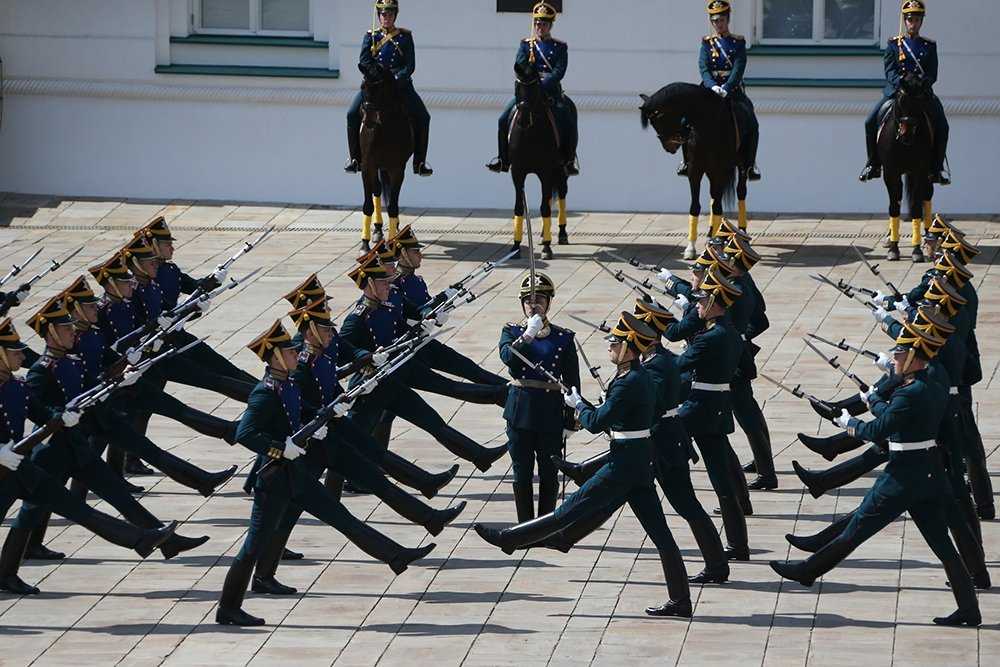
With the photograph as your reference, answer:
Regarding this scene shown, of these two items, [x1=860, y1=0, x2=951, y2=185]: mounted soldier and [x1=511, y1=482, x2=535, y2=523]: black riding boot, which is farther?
[x1=860, y1=0, x2=951, y2=185]: mounted soldier

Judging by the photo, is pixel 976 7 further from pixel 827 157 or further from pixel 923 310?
pixel 923 310

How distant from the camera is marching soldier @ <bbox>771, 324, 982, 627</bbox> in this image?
10.8m

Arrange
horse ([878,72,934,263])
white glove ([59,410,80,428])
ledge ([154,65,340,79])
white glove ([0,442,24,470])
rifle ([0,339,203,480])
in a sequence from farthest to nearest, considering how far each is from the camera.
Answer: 1. ledge ([154,65,340,79])
2. horse ([878,72,934,263])
3. white glove ([59,410,80,428])
4. rifle ([0,339,203,480])
5. white glove ([0,442,24,470])

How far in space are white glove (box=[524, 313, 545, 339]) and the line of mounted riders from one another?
817 cm

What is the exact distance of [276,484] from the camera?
10.9 metres

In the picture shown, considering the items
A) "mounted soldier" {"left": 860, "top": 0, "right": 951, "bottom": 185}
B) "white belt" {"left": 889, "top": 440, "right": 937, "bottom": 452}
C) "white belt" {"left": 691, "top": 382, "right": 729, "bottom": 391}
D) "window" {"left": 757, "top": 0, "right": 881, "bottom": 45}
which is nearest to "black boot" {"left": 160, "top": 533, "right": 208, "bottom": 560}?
"white belt" {"left": 691, "top": 382, "right": 729, "bottom": 391}

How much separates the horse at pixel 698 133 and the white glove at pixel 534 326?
8.23 metres

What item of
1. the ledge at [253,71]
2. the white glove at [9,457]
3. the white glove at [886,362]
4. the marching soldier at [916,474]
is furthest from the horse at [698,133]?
the white glove at [9,457]

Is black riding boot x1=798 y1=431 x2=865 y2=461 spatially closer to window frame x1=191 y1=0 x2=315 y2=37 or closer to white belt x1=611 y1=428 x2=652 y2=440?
white belt x1=611 y1=428 x2=652 y2=440

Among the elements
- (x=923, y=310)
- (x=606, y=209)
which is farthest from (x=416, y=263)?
(x=606, y=209)

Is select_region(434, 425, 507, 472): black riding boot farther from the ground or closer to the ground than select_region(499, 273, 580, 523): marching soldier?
closer to the ground

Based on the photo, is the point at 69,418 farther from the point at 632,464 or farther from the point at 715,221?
the point at 715,221

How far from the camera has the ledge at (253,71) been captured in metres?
23.9

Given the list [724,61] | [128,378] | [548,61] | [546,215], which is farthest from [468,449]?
[724,61]
